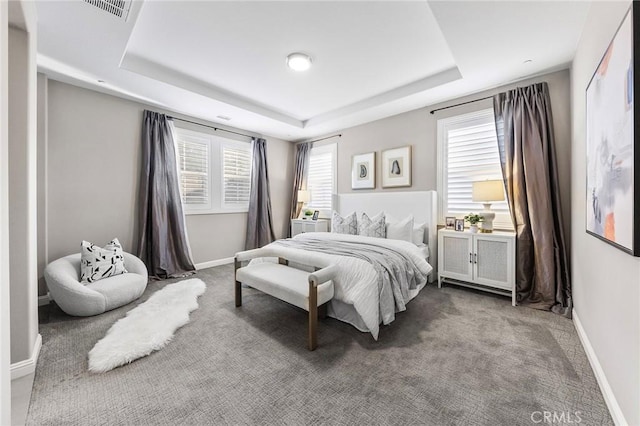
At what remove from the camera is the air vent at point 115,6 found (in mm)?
1925

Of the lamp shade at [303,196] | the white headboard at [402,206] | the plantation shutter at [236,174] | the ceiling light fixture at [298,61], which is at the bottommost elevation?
the white headboard at [402,206]

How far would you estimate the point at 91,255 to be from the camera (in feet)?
9.56

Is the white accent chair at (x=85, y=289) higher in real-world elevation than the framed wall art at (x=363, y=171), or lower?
lower

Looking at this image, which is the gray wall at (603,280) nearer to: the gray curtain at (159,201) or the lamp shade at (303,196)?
the lamp shade at (303,196)

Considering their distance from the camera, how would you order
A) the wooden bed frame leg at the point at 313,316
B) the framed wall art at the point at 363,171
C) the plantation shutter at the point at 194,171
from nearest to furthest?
the wooden bed frame leg at the point at 313,316 < the plantation shutter at the point at 194,171 < the framed wall art at the point at 363,171

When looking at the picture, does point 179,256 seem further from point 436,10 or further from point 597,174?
point 597,174

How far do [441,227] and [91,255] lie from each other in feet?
→ 14.6

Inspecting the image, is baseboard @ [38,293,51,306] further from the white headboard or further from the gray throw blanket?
the white headboard


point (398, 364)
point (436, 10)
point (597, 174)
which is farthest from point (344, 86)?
point (398, 364)

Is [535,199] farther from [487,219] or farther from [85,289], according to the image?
[85,289]

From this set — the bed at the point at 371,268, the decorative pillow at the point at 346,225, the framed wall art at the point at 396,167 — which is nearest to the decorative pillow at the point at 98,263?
the bed at the point at 371,268

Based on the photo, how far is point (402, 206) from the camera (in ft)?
13.4

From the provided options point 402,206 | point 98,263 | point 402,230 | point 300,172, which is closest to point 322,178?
point 300,172

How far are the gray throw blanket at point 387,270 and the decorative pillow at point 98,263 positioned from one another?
216 centimetres
